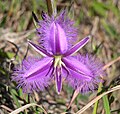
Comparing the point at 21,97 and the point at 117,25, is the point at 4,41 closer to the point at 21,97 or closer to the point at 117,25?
the point at 21,97

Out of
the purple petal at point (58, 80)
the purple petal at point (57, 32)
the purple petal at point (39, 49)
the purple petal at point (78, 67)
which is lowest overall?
the purple petal at point (58, 80)

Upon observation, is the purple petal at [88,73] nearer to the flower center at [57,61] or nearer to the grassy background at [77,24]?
the flower center at [57,61]

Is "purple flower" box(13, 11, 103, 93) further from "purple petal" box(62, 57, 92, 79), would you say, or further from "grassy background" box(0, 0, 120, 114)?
"grassy background" box(0, 0, 120, 114)

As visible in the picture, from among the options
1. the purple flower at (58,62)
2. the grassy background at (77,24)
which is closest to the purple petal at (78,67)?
the purple flower at (58,62)

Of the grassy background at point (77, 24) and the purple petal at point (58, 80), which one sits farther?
the grassy background at point (77, 24)

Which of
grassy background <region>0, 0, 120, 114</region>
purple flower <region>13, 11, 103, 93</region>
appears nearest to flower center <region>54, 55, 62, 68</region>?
purple flower <region>13, 11, 103, 93</region>

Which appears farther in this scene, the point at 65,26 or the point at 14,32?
the point at 14,32

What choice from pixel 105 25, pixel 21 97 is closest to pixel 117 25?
pixel 105 25

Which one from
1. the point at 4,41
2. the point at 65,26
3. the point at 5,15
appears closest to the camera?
the point at 65,26

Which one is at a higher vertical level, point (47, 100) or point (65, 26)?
point (65, 26)
